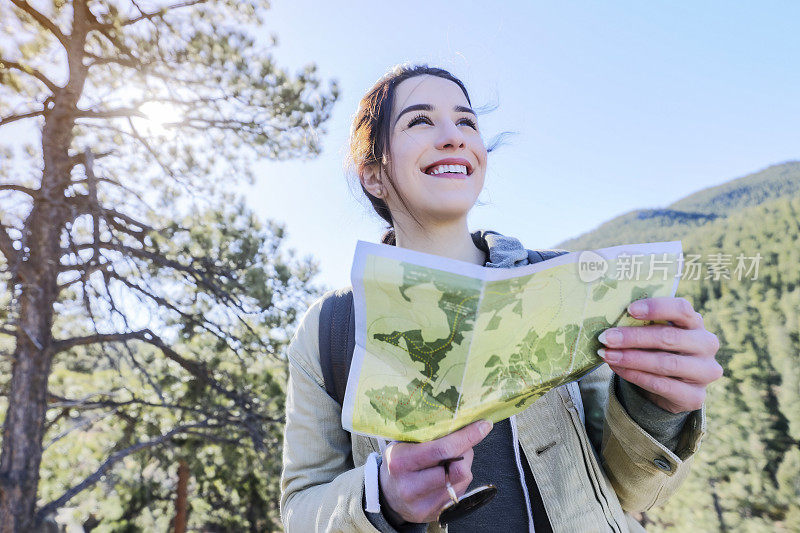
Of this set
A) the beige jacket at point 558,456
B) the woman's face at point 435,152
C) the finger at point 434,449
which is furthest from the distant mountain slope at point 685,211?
the finger at point 434,449

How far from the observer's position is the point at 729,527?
3182mm

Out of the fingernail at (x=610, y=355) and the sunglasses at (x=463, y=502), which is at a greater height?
the fingernail at (x=610, y=355)

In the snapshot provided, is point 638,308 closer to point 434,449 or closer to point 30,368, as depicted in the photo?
point 434,449

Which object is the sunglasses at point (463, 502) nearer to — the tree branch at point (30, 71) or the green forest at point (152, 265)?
the green forest at point (152, 265)

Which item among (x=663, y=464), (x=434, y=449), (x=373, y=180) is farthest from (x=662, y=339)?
(x=373, y=180)

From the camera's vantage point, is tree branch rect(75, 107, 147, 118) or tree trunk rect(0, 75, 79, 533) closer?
tree trunk rect(0, 75, 79, 533)

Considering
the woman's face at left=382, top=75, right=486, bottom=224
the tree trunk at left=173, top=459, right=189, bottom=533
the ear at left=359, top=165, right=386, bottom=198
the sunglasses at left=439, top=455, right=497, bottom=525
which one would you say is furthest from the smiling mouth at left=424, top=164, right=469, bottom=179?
the tree trunk at left=173, top=459, right=189, bottom=533

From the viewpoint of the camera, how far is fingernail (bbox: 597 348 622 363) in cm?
84

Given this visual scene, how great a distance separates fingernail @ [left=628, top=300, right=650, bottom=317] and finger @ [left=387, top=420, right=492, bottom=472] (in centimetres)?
32

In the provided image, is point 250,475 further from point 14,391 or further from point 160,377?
point 14,391

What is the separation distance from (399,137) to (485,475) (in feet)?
2.79

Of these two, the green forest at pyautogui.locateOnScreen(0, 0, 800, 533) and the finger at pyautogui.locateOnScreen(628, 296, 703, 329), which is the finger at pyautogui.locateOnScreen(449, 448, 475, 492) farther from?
the green forest at pyautogui.locateOnScreen(0, 0, 800, 533)

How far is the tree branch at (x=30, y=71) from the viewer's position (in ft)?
15.3

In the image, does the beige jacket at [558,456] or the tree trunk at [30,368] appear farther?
the tree trunk at [30,368]
